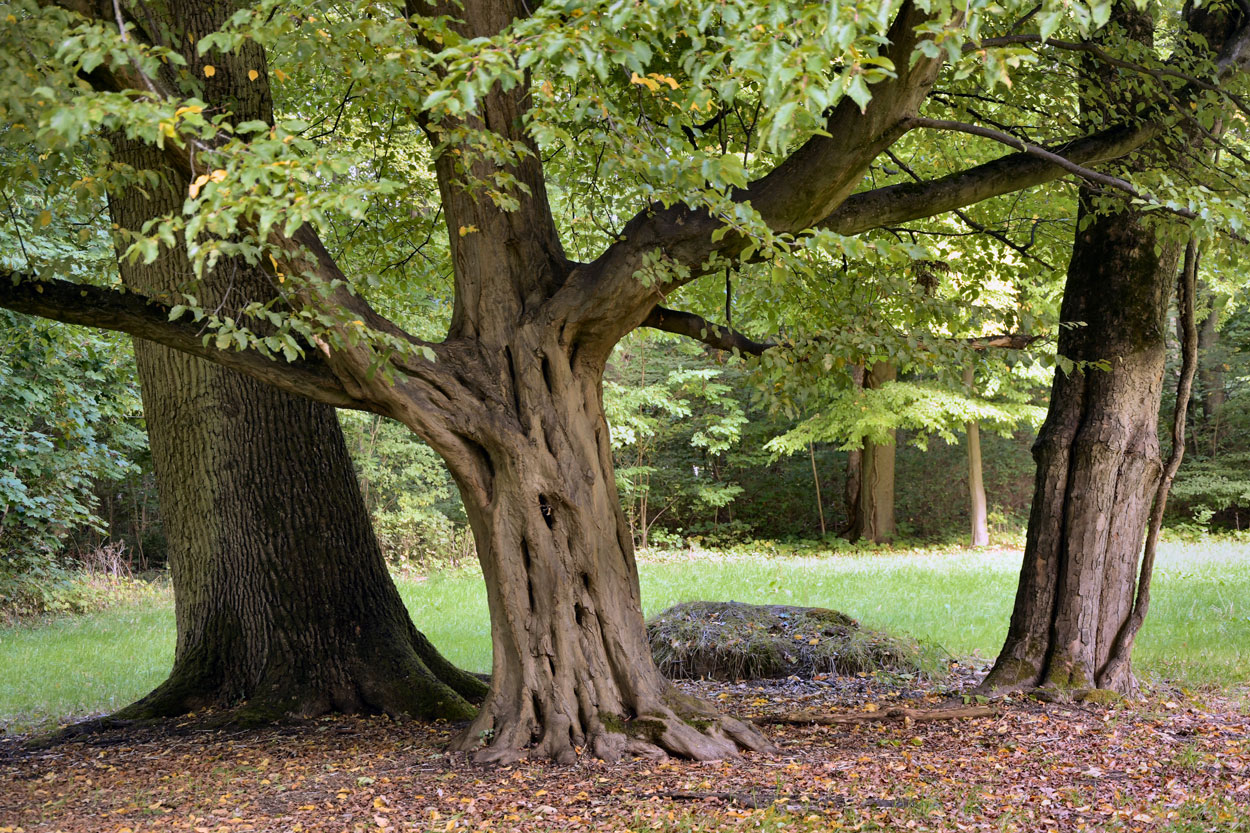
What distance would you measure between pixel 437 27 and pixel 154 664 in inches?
330

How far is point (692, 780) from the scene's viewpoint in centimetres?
496

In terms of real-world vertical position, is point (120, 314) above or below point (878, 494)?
above

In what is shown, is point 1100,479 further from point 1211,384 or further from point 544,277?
point 1211,384

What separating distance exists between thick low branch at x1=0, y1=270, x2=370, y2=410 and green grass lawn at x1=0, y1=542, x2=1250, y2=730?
4.26 meters

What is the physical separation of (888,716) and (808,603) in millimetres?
6297

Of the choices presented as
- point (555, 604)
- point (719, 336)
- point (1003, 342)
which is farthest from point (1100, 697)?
point (555, 604)

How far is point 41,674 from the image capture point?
10.0m

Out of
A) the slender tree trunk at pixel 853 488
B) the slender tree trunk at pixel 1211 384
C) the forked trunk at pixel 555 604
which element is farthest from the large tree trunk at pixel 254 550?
the slender tree trunk at pixel 1211 384

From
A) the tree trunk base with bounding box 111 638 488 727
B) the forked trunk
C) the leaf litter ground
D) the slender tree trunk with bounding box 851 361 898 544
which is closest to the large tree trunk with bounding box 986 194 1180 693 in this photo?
the leaf litter ground

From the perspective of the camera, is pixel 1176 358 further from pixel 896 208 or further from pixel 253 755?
pixel 253 755

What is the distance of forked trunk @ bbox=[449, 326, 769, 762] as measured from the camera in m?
5.42

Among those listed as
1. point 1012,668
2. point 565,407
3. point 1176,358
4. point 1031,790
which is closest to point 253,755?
point 565,407

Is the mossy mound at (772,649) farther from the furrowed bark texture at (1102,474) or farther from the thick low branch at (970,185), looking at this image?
the thick low branch at (970,185)

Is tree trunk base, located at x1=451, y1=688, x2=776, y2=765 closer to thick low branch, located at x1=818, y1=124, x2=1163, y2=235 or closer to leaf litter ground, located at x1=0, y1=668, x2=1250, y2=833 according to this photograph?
leaf litter ground, located at x1=0, y1=668, x2=1250, y2=833
